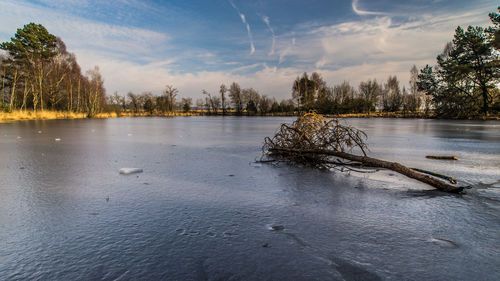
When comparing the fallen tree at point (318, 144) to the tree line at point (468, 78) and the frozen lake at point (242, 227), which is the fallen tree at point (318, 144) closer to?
the frozen lake at point (242, 227)

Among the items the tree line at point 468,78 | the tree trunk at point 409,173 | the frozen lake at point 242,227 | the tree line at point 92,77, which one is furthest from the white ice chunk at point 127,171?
the tree line at point 468,78

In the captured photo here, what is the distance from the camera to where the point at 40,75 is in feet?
106

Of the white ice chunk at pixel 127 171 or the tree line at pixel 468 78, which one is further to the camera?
the tree line at pixel 468 78

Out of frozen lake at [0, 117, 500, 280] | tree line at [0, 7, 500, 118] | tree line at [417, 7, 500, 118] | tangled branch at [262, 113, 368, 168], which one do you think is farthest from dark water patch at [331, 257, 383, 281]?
tree line at [417, 7, 500, 118]

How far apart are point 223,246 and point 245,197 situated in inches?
56.5

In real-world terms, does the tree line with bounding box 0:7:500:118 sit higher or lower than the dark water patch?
higher

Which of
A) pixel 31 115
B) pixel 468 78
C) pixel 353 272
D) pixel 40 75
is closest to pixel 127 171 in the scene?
pixel 353 272

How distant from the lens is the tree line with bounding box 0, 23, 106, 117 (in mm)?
30500

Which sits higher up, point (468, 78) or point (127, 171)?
point (468, 78)

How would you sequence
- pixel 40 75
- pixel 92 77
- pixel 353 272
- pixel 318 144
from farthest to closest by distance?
1. pixel 92 77
2. pixel 40 75
3. pixel 318 144
4. pixel 353 272

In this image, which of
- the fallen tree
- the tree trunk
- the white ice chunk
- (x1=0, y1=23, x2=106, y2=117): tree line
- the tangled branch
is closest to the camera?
the tree trunk

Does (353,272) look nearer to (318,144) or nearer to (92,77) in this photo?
(318,144)

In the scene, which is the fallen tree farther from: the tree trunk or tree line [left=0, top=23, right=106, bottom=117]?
tree line [left=0, top=23, right=106, bottom=117]

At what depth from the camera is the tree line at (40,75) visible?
3050 centimetres
